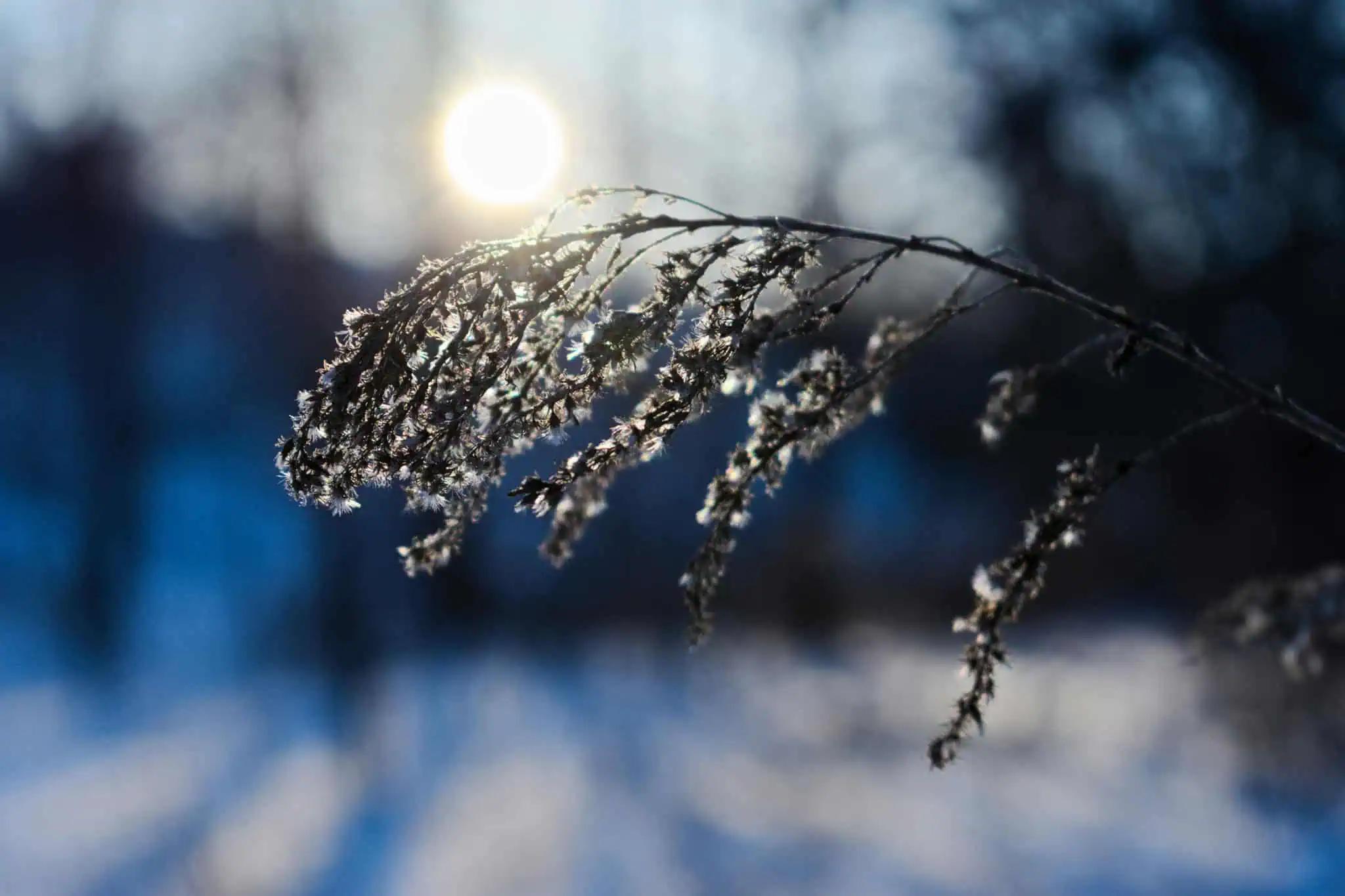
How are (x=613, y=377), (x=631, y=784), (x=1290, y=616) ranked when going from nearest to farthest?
(x=613, y=377)
(x=1290, y=616)
(x=631, y=784)

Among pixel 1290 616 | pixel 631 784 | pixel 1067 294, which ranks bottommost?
pixel 1290 616

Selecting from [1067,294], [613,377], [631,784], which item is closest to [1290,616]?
[1067,294]

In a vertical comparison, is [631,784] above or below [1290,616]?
above

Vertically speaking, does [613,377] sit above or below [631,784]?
below

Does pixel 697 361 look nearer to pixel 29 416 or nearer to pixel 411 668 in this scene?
pixel 411 668

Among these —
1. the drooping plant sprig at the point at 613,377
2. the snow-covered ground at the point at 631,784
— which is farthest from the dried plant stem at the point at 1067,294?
the snow-covered ground at the point at 631,784

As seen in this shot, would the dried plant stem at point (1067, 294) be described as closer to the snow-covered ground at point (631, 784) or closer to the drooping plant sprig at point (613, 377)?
the drooping plant sprig at point (613, 377)

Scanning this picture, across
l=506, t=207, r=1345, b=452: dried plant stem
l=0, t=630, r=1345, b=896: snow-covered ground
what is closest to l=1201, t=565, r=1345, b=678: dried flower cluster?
l=506, t=207, r=1345, b=452: dried plant stem

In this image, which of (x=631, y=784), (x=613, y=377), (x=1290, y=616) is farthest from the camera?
(x=631, y=784)

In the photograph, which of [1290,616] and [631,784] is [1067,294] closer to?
[1290,616]

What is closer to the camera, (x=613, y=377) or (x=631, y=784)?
(x=613, y=377)
